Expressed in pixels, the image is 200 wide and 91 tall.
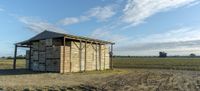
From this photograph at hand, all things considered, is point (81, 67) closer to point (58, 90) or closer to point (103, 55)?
point (103, 55)

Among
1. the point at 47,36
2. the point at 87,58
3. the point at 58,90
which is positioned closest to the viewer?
the point at 58,90

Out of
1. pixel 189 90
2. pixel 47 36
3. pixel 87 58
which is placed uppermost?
pixel 47 36

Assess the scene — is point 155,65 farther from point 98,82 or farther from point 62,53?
point 98,82

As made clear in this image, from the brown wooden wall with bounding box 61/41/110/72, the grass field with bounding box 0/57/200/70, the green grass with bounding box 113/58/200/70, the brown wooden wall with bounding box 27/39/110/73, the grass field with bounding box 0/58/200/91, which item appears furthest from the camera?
the green grass with bounding box 113/58/200/70

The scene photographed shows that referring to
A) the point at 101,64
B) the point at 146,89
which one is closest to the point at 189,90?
the point at 146,89

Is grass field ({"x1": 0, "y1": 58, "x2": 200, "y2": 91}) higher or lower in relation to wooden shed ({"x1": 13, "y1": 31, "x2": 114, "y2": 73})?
lower

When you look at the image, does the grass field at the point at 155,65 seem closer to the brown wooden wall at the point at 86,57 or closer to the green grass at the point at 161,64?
the green grass at the point at 161,64

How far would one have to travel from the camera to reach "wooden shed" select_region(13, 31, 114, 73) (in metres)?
24.0

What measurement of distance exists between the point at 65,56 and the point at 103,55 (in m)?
8.47

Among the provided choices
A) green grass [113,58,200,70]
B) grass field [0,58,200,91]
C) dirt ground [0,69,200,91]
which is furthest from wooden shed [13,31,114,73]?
green grass [113,58,200,70]

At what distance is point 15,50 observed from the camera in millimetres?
30000

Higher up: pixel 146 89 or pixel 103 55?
pixel 103 55

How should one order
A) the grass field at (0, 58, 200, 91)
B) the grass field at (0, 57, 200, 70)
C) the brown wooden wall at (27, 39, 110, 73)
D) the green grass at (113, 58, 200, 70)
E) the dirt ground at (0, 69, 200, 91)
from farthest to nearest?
the green grass at (113, 58, 200, 70), the grass field at (0, 57, 200, 70), the brown wooden wall at (27, 39, 110, 73), the grass field at (0, 58, 200, 91), the dirt ground at (0, 69, 200, 91)

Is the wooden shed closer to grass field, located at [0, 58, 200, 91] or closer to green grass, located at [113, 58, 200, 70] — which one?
grass field, located at [0, 58, 200, 91]
